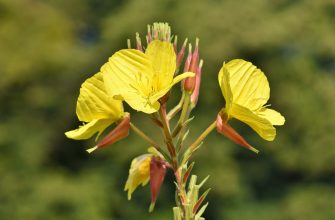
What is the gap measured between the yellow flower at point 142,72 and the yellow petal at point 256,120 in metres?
0.14

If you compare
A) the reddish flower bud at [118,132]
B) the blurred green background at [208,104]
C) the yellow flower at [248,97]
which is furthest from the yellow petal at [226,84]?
the blurred green background at [208,104]

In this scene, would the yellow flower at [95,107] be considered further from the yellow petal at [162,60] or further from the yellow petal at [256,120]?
the yellow petal at [256,120]

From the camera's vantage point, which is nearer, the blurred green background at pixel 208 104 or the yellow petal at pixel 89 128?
the yellow petal at pixel 89 128

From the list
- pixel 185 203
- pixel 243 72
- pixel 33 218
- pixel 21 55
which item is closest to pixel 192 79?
pixel 243 72

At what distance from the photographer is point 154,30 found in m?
1.48

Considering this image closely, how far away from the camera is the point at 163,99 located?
1.46 metres

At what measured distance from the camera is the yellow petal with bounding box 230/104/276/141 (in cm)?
147

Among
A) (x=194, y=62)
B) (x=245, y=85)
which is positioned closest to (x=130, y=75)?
(x=194, y=62)

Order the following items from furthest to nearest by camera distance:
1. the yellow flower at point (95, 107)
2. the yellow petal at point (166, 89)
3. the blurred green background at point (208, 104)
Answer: the blurred green background at point (208, 104) < the yellow flower at point (95, 107) < the yellow petal at point (166, 89)

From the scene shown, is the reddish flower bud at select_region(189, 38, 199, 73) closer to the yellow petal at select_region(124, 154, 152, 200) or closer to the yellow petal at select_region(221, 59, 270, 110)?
the yellow petal at select_region(221, 59, 270, 110)

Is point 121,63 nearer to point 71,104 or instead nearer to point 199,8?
point 71,104

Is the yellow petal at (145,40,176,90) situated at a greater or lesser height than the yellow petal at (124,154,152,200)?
greater

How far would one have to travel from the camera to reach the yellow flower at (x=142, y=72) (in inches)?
56.7

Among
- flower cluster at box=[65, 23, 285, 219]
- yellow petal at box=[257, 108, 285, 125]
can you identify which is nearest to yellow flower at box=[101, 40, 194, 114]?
flower cluster at box=[65, 23, 285, 219]
